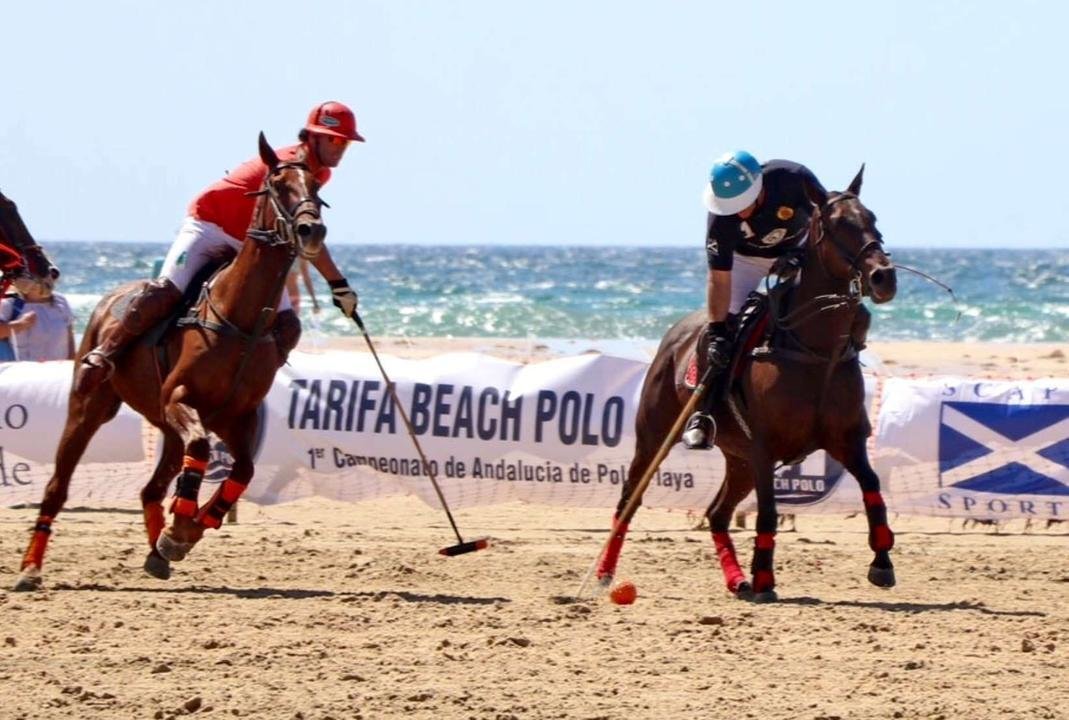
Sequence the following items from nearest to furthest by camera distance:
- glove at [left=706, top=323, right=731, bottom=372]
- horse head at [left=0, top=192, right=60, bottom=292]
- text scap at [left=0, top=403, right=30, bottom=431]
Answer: glove at [left=706, top=323, right=731, bottom=372] < horse head at [left=0, top=192, right=60, bottom=292] < text scap at [left=0, top=403, right=30, bottom=431]

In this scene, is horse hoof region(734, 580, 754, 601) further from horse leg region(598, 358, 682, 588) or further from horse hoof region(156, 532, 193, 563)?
horse hoof region(156, 532, 193, 563)

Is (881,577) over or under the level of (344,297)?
under

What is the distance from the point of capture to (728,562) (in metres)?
10.7

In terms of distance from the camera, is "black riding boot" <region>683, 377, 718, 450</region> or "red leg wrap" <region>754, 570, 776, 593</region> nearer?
"red leg wrap" <region>754, 570, 776, 593</region>

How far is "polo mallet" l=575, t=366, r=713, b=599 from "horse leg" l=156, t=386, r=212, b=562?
2.07 m

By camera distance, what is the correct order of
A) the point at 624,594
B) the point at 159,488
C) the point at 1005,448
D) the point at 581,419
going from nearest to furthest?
the point at 624,594, the point at 159,488, the point at 1005,448, the point at 581,419

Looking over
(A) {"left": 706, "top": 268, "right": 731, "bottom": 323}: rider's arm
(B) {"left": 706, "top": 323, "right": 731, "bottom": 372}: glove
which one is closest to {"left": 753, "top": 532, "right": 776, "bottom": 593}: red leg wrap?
(B) {"left": 706, "top": 323, "right": 731, "bottom": 372}: glove

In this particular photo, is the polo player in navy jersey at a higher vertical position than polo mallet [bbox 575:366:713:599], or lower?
higher

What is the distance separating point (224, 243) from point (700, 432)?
2879 millimetres

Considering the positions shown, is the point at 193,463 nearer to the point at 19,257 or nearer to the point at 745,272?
the point at 19,257

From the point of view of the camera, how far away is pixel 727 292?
1048 cm

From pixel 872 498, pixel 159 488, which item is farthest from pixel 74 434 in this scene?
pixel 872 498

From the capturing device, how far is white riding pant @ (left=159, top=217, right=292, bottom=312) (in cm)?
1087

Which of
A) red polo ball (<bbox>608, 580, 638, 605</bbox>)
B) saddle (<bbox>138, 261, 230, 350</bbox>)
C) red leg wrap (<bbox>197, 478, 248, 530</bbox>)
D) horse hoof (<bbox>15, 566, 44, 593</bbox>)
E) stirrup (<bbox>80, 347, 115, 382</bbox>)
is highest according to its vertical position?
saddle (<bbox>138, 261, 230, 350</bbox>)
